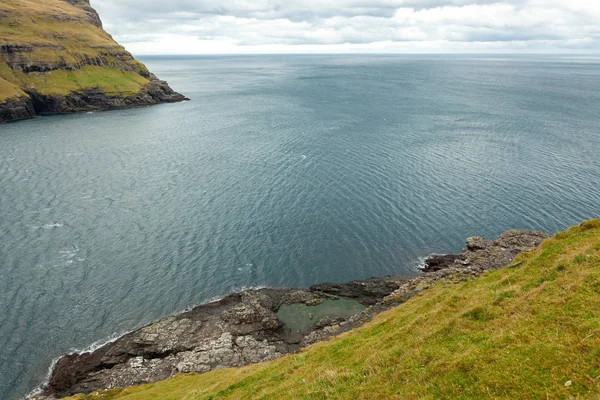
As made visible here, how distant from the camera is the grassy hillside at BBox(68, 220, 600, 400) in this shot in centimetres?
1731

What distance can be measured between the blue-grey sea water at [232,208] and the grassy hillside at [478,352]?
25.4m

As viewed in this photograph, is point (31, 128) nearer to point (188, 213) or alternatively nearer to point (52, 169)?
point (52, 169)

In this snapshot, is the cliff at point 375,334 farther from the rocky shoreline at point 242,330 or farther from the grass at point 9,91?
the grass at point 9,91

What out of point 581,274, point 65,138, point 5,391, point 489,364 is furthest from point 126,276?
point 65,138

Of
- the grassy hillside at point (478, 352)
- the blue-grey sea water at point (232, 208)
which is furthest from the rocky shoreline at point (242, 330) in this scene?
the grassy hillside at point (478, 352)

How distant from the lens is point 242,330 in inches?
1957

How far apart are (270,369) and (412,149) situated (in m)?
106

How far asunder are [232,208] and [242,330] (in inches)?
1524

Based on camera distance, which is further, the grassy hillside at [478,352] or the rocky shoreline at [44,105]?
the rocky shoreline at [44,105]

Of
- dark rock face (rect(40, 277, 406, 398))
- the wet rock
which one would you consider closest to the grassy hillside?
dark rock face (rect(40, 277, 406, 398))

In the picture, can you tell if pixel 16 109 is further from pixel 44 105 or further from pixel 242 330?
pixel 242 330

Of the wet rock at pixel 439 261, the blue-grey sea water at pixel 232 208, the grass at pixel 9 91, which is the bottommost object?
the wet rock at pixel 439 261

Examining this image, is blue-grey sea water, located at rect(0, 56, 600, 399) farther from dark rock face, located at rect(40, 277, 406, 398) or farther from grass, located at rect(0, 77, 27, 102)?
grass, located at rect(0, 77, 27, 102)

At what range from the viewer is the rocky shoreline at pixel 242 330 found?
43562 millimetres
